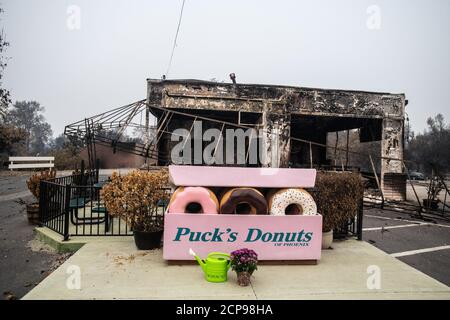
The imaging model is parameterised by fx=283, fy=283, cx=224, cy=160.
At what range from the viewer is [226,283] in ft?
14.4

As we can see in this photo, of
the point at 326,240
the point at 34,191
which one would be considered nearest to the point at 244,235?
the point at 326,240

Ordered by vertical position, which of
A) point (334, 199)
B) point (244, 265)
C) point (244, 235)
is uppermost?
point (334, 199)

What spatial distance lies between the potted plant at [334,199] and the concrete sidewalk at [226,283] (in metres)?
0.81

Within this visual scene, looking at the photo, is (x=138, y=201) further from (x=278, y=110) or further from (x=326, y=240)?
(x=278, y=110)

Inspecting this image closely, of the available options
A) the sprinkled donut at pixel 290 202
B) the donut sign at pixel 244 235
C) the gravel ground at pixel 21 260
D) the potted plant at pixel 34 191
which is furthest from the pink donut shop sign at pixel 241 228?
the potted plant at pixel 34 191

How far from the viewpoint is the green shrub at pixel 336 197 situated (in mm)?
6281

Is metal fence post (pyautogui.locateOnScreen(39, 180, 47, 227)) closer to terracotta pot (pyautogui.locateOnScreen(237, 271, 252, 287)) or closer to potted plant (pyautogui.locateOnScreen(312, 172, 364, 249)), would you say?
terracotta pot (pyautogui.locateOnScreen(237, 271, 252, 287))

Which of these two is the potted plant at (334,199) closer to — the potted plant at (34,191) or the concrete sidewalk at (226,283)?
the concrete sidewalk at (226,283)

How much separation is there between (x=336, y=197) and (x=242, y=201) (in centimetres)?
249

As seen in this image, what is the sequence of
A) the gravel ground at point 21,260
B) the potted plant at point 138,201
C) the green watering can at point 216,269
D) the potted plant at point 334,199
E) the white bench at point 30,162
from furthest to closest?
1. the white bench at point 30,162
2. the potted plant at point 334,199
3. the potted plant at point 138,201
4. the gravel ground at point 21,260
5. the green watering can at point 216,269

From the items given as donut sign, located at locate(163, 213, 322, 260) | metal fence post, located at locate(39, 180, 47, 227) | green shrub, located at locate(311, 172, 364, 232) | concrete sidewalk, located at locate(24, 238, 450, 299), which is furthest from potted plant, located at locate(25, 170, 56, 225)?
green shrub, located at locate(311, 172, 364, 232)

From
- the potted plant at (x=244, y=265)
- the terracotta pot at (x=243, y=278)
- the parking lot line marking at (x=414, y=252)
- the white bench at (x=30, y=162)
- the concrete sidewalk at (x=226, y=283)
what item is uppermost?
the white bench at (x=30, y=162)

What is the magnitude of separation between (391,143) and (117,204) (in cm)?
1513
